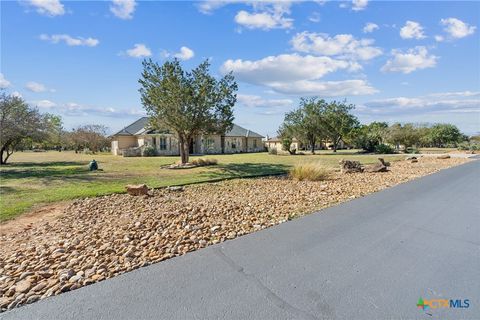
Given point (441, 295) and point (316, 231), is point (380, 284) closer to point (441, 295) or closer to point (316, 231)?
point (441, 295)

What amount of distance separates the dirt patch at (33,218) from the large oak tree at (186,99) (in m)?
9.82

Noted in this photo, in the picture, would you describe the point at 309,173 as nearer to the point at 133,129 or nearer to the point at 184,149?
the point at 184,149

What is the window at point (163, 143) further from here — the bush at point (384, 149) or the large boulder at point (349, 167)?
the bush at point (384, 149)

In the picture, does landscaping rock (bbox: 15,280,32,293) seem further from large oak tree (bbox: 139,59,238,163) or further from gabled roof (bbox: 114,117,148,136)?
gabled roof (bbox: 114,117,148,136)

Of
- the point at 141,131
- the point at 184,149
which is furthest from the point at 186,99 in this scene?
the point at 141,131

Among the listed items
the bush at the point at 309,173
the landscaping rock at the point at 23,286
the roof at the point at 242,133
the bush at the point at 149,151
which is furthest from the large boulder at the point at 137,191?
the roof at the point at 242,133

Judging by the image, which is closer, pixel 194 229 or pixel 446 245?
pixel 446 245

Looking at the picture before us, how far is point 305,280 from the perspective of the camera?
10.0 ft

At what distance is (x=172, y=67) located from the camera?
Result: 53.9ft

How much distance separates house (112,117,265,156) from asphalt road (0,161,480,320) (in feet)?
74.8

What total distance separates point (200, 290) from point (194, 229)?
6.65 ft

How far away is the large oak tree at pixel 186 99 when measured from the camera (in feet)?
53.1

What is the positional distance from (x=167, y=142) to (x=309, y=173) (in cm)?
2471

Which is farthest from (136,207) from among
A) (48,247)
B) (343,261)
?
(343,261)
